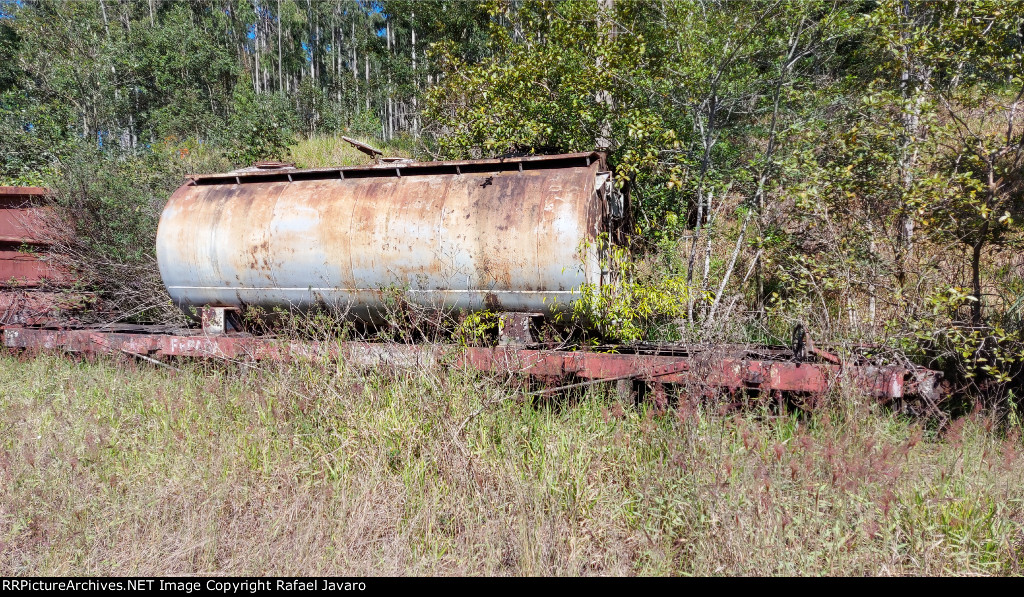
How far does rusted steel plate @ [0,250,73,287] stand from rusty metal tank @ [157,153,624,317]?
A: 9.32 feet

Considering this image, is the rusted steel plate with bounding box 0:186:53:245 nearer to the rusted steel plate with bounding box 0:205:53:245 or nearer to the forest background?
the rusted steel plate with bounding box 0:205:53:245

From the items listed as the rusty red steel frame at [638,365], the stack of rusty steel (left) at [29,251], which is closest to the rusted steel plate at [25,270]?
the stack of rusty steel (left) at [29,251]

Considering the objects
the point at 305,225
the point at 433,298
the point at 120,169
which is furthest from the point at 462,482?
the point at 120,169

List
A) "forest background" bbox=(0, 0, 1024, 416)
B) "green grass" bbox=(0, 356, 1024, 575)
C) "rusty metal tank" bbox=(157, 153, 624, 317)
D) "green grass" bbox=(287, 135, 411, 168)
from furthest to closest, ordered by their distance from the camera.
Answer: "green grass" bbox=(287, 135, 411, 168) < "rusty metal tank" bbox=(157, 153, 624, 317) < "forest background" bbox=(0, 0, 1024, 416) < "green grass" bbox=(0, 356, 1024, 575)

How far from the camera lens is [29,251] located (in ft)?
25.1

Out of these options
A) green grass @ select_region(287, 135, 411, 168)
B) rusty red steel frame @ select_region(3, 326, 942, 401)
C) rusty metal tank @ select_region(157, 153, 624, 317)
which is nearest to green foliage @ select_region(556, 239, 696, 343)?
rusty metal tank @ select_region(157, 153, 624, 317)

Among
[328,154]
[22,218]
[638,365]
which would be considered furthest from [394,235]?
[328,154]

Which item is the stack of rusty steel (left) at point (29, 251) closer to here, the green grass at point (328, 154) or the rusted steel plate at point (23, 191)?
the rusted steel plate at point (23, 191)

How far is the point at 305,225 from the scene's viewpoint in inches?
228

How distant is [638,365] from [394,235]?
274 cm

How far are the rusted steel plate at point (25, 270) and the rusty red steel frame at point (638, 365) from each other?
13.8ft

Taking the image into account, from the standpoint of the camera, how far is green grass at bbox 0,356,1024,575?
2.84 m

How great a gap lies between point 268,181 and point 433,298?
2563 mm

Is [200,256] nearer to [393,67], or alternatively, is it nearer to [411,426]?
[411,426]
